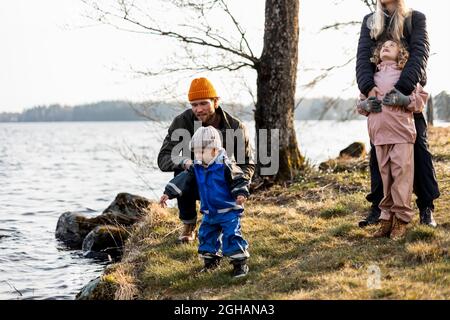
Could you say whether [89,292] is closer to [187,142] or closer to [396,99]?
[187,142]

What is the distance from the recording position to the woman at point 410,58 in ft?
21.1

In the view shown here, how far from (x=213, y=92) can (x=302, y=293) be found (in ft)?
8.48

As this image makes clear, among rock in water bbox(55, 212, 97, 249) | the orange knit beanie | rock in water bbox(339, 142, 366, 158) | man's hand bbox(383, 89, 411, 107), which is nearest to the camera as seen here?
man's hand bbox(383, 89, 411, 107)

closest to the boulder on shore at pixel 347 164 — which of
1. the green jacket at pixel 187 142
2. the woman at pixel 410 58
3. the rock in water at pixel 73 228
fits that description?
the rock in water at pixel 73 228

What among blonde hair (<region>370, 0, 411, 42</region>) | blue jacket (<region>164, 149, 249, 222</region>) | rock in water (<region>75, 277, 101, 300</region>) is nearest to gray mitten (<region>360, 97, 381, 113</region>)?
blonde hair (<region>370, 0, 411, 42</region>)

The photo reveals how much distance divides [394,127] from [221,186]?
1.91 metres

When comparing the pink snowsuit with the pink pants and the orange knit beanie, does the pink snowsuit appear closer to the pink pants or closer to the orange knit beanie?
the pink pants

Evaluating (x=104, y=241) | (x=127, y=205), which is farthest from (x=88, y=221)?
(x=104, y=241)

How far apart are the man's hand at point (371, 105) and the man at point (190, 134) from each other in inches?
53.2

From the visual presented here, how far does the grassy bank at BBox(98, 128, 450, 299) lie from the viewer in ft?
18.0

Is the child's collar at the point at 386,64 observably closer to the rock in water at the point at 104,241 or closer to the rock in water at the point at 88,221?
the rock in water at the point at 104,241

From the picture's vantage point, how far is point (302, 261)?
652 cm
